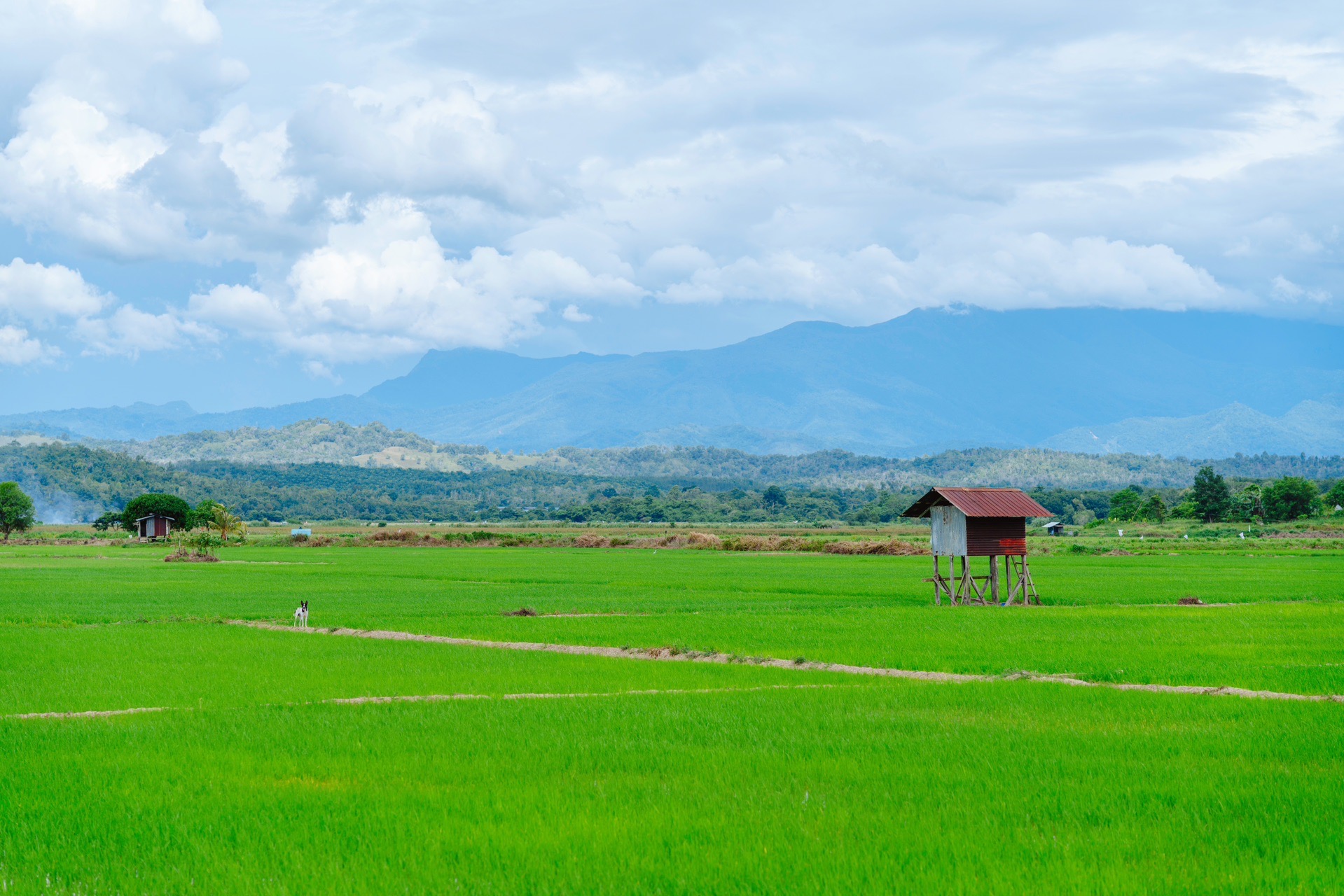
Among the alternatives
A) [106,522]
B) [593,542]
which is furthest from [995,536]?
[106,522]

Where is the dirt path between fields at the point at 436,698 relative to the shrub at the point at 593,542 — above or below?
below

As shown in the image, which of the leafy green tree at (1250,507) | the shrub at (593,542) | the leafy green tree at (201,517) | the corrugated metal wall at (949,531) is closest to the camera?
the corrugated metal wall at (949,531)

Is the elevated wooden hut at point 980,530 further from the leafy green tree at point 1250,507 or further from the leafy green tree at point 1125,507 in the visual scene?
the leafy green tree at point 1125,507

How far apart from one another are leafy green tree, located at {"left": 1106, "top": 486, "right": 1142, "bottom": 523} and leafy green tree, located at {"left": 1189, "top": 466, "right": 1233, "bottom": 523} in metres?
11.3

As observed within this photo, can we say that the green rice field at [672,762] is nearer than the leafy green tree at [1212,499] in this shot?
Yes

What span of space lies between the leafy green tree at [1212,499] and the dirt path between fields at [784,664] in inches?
4582

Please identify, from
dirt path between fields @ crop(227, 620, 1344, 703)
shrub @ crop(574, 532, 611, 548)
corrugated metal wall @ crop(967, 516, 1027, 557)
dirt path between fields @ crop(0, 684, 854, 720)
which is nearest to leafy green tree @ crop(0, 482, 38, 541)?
shrub @ crop(574, 532, 611, 548)

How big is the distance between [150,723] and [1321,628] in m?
28.0

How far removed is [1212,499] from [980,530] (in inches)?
3880

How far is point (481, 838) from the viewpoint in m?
10.8

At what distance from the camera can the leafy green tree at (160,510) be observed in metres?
120

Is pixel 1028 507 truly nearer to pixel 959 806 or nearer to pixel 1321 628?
pixel 1321 628

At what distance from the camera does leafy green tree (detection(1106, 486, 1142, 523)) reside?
146625 mm

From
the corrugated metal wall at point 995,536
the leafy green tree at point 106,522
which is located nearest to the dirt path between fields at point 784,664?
the corrugated metal wall at point 995,536
